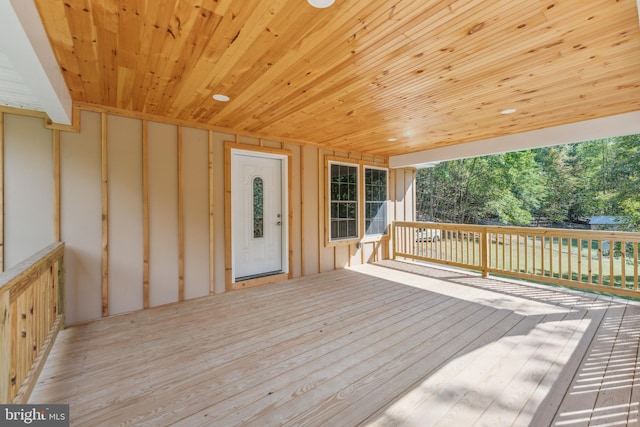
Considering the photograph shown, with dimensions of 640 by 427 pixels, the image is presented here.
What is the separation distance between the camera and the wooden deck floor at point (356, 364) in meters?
1.65

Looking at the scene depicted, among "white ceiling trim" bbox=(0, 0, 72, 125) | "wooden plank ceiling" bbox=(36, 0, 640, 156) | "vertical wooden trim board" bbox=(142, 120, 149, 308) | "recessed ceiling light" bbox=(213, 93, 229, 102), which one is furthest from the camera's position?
"vertical wooden trim board" bbox=(142, 120, 149, 308)

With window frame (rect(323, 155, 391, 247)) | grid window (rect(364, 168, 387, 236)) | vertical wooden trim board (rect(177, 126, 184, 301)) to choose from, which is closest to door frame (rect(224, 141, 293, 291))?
vertical wooden trim board (rect(177, 126, 184, 301))

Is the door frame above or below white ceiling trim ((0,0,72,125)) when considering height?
below

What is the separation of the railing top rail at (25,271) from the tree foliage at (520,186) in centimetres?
1294

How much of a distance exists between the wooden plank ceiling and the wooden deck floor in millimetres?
2434

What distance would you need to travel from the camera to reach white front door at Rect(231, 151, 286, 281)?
429 cm

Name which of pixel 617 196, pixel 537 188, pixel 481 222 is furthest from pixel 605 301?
pixel 537 188

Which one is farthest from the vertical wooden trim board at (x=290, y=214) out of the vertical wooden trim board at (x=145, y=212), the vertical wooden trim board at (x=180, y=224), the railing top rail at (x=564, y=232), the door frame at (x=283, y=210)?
the railing top rail at (x=564, y=232)

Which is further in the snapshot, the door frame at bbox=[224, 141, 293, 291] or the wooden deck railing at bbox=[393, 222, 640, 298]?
the door frame at bbox=[224, 141, 293, 291]

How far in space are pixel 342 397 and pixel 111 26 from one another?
287 cm

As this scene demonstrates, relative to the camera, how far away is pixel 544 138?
13.3ft

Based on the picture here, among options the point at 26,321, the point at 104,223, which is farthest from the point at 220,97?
the point at 26,321

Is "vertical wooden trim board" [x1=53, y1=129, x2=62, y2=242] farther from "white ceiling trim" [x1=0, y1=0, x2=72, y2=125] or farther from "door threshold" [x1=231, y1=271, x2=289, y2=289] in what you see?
"door threshold" [x1=231, y1=271, x2=289, y2=289]

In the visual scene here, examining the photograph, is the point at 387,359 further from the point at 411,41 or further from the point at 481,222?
the point at 481,222
